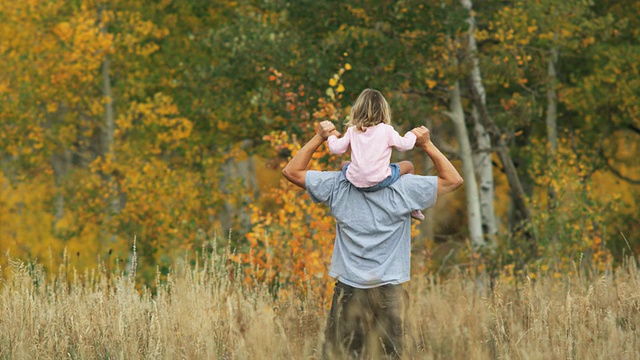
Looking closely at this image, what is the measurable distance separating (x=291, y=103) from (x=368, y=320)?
26.5ft

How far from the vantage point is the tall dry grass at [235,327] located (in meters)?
5.27

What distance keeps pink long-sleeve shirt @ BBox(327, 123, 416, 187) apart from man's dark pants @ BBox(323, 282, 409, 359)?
589mm

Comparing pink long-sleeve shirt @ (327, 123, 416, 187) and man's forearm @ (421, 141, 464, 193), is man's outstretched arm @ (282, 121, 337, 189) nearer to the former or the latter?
pink long-sleeve shirt @ (327, 123, 416, 187)

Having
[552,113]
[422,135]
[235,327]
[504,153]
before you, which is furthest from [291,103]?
[552,113]

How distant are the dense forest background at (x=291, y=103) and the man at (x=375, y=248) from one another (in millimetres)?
5817

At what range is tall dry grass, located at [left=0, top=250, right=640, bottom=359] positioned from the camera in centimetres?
527

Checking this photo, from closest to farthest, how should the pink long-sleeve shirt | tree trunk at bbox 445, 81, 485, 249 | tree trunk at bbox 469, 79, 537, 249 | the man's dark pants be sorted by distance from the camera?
the pink long-sleeve shirt
the man's dark pants
tree trunk at bbox 469, 79, 537, 249
tree trunk at bbox 445, 81, 485, 249

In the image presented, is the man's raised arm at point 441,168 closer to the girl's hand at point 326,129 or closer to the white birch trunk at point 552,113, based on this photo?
the girl's hand at point 326,129

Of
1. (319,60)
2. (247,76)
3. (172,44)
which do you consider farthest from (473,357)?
(172,44)

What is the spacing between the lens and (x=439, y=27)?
15.6 meters

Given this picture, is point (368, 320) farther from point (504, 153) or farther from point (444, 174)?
point (504, 153)

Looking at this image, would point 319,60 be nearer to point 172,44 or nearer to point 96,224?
point 172,44

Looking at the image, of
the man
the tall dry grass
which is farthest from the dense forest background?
the man

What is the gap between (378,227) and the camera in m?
5.00
